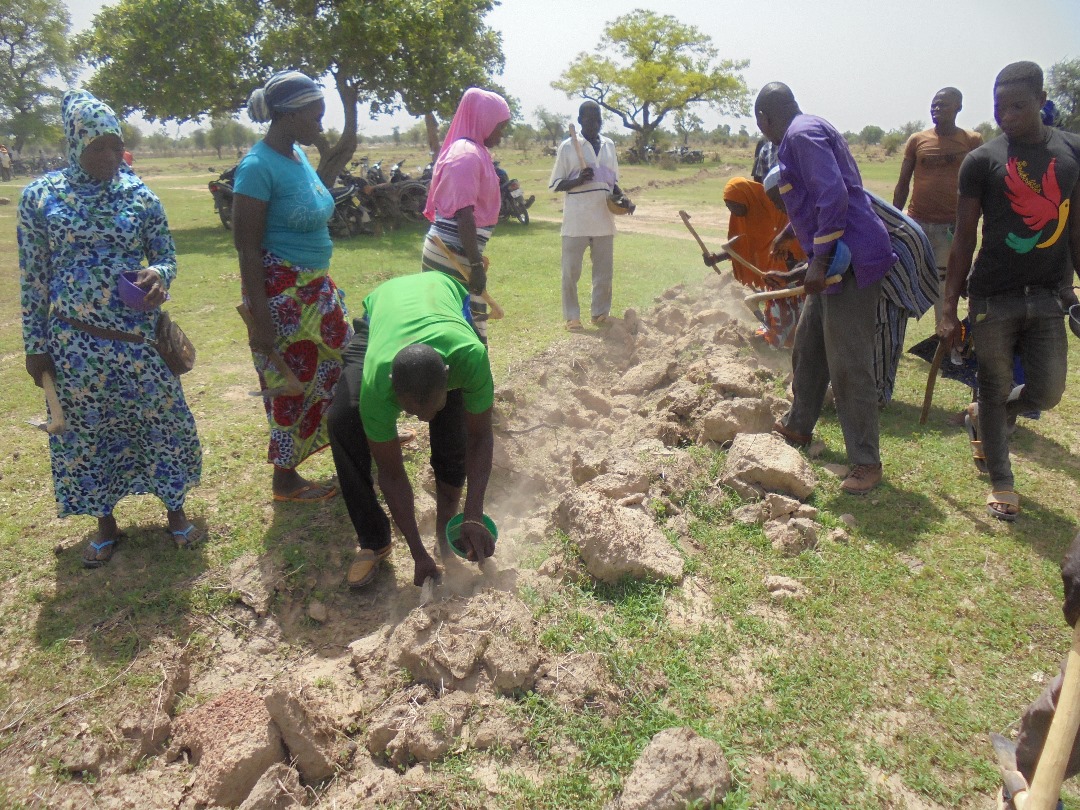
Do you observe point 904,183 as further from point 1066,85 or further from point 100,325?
point 1066,85

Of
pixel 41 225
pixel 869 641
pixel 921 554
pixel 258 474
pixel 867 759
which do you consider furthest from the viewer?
pixel 258 474

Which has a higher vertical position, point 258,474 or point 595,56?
point 595,56

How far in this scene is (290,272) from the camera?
3.33 meters

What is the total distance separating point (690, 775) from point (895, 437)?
295 cm

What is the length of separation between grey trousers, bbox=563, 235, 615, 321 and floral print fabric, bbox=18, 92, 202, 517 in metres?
3.75

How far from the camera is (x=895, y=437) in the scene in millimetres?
4250

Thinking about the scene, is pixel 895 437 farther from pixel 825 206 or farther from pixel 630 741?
pixel 630 741

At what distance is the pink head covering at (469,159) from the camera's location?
12.9ft

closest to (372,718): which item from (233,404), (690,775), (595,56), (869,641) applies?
(690,775)

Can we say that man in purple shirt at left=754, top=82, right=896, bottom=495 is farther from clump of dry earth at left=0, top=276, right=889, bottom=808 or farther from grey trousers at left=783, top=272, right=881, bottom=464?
clump of dry earth at left=0, top=276, right=889, bottom=808

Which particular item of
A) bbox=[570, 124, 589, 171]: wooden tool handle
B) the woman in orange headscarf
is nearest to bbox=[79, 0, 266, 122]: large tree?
bbox=[570, 124, 589, 171]: wooden tool handle

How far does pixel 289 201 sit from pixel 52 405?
128 cm

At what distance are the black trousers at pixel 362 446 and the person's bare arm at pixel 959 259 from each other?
239 centimetres

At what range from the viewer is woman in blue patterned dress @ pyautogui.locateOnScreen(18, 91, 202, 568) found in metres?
2.87
